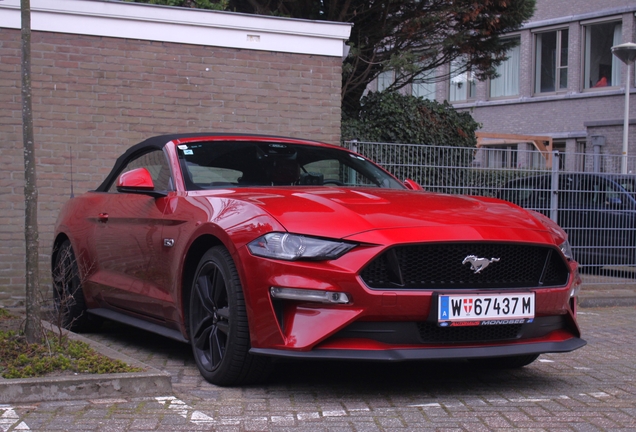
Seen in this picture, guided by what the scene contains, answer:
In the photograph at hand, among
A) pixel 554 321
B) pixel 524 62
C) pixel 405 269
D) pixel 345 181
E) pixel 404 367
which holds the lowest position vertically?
pixel 404 367

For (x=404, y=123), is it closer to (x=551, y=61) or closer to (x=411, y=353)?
(x=411, y=353)

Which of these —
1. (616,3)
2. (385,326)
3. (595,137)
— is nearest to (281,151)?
(385,326)

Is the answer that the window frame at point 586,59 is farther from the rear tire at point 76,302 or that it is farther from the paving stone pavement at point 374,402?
the rear tire at point 76,302

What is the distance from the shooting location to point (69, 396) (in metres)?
4.23

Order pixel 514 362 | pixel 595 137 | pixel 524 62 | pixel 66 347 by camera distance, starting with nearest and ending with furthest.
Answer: pixel 66 347 → pixel 514 362 → pixel 595 137 → pixel 524 62

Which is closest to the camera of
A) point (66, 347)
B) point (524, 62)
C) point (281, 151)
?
point (66, 347)

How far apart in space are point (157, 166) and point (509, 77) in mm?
24735

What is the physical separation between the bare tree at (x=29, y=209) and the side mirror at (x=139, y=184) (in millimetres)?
584

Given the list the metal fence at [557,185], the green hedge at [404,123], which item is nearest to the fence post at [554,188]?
the metal fence at [557,185]

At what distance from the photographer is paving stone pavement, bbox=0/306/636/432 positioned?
3.84 meters

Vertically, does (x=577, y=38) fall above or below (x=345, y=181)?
above

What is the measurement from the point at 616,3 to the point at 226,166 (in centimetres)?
2328

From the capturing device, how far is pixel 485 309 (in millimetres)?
4266

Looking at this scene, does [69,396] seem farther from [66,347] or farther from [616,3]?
[616,3]
